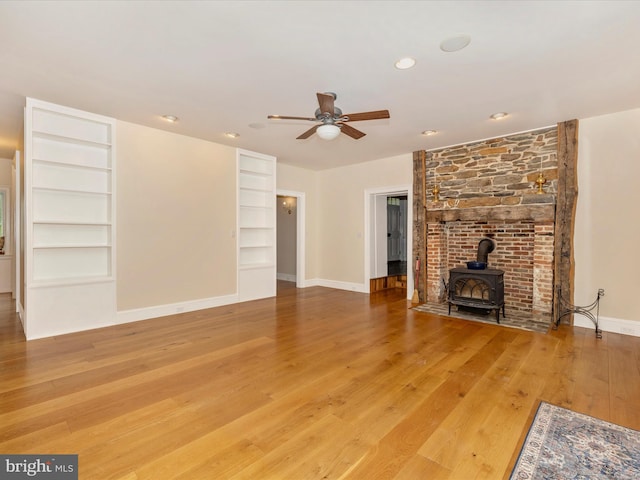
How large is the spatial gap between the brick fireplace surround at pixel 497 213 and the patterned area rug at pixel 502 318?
19 centimetres

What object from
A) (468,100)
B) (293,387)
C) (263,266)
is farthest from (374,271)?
(293,387)

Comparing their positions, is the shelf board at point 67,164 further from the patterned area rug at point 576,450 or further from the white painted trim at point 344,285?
the patterned area rug at point 576,450

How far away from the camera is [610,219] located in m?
4.16

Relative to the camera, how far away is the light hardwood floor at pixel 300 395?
6.07ft

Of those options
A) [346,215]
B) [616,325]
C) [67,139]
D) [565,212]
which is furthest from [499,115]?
[67,139]

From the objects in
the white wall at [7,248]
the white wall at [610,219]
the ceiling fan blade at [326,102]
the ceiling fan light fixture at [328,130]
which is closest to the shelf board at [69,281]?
the ceiling fan light fixture at [328,130]

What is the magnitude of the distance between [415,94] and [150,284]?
449cm

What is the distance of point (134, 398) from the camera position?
2.51 meters

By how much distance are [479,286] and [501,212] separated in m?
1.21

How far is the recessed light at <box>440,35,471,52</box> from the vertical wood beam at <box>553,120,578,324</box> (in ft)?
9.45

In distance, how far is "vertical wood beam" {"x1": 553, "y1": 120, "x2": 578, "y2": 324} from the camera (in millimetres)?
4383

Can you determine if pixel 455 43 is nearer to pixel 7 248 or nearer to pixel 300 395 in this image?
pixel 300 395

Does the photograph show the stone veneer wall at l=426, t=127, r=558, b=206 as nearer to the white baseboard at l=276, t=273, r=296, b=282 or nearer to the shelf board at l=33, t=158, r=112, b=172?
the white baseboard at l=276, t=273, r=296, b=282

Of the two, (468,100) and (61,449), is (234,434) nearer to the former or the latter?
(61,449)
